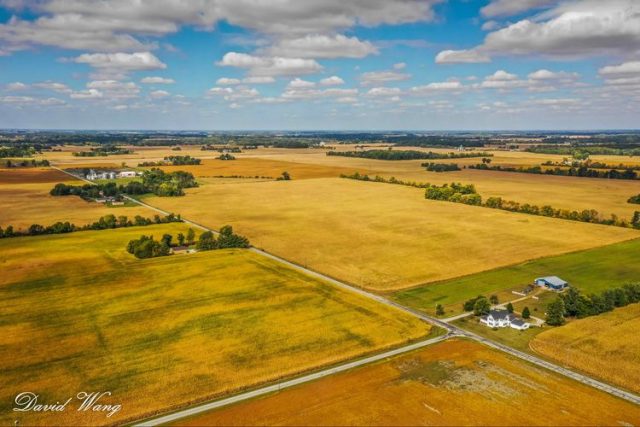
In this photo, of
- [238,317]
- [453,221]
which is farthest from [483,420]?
[453,221]

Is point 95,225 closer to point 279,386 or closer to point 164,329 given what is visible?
point 164,329

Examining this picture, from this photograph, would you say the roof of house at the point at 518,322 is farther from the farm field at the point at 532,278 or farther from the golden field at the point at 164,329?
the golden field at the point at 164,329

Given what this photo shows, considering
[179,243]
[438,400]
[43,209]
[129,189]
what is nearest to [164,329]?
[438,400]

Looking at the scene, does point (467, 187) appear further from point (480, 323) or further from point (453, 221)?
point (480, 323)

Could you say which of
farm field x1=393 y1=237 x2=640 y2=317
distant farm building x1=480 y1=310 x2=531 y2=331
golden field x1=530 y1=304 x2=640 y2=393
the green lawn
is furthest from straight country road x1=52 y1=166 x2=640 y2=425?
distant farm building x1=480 y1=310 x2=531 y2=331

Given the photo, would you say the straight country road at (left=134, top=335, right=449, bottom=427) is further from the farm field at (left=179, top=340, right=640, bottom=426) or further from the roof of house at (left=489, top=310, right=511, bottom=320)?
the roof of house at (left=489, top=310, right=511, bottom=320)
